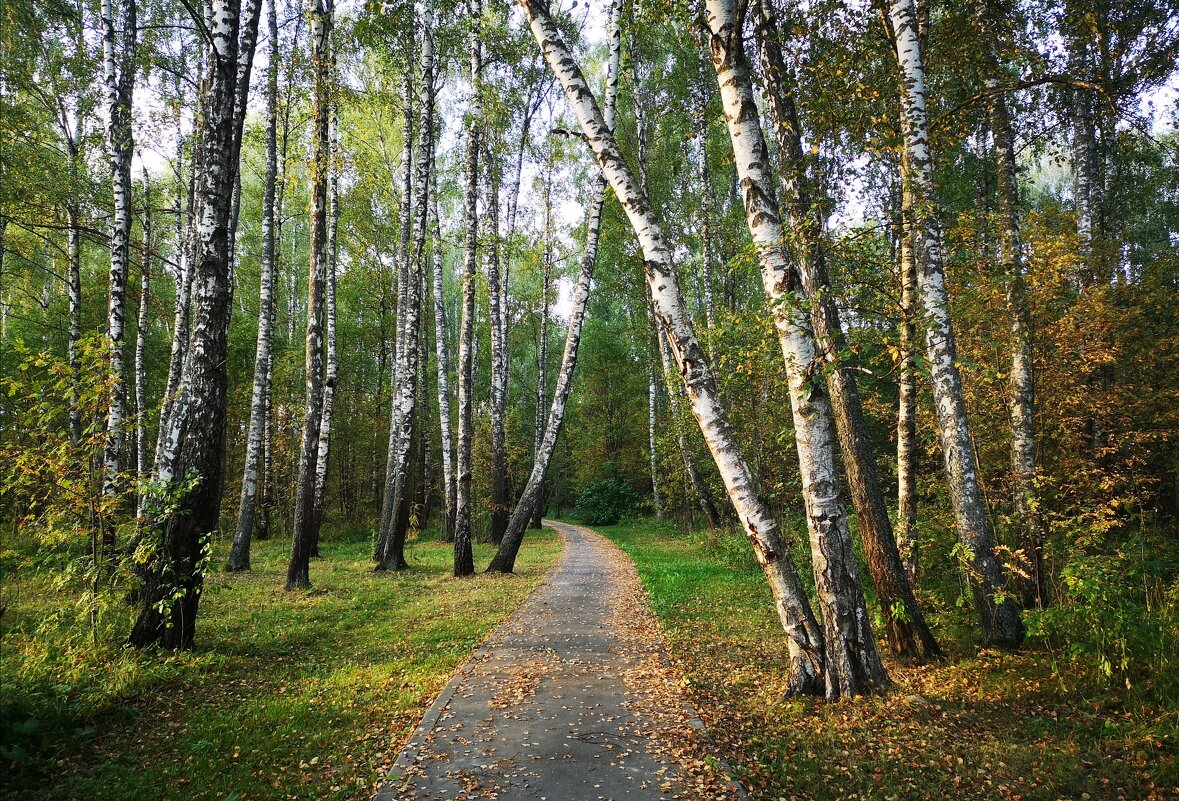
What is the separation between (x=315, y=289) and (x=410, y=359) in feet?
7.44

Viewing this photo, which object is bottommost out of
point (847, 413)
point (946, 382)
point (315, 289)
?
point (847, 413)

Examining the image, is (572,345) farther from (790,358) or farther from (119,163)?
(119,163)

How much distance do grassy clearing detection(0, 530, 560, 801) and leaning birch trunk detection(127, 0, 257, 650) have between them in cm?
42

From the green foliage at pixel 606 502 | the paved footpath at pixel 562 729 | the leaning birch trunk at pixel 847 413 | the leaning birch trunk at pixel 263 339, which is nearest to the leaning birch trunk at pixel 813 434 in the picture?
the leaning birch trunk at pixel 847 413

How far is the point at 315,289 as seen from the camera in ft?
35.1

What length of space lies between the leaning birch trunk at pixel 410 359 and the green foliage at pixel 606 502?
17.9 metres

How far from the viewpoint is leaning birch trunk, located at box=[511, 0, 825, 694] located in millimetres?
4680

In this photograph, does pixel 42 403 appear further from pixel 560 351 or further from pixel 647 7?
pixel 560 351

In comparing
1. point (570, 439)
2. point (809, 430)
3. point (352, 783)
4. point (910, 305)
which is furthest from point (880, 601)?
point (570, 439)

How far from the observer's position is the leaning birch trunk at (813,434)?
15.1 ft

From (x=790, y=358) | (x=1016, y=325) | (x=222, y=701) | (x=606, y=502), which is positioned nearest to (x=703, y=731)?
(x=790, y=358)

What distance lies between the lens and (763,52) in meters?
6.37

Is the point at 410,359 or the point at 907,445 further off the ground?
the point at 410,359

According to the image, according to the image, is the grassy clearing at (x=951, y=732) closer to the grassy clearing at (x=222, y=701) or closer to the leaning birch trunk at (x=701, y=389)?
the leaning birch trunk at (x=701, y=389)
